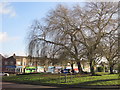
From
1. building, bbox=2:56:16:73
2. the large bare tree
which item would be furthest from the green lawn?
building, bbox=2:56:16:73

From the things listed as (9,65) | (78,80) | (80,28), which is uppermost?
(80,28)

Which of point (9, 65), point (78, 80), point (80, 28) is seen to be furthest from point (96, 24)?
point (9, 65)

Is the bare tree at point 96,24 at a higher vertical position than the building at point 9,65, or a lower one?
higher

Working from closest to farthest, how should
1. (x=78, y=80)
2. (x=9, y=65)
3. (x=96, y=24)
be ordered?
(x=78, y=80), (x=96, y=24), (x=9, y=65)

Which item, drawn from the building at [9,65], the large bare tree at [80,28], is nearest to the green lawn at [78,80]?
the large bare tree at [80,28]

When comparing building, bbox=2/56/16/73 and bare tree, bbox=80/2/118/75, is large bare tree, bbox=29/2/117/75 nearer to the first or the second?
bare tree, bbox=80/2/118/75

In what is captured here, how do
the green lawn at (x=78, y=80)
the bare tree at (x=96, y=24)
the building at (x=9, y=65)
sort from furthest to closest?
1. the building at (x=9, y=65)
2. the bare tree at (x=96, y=24)
3. the green lawn at (x=78, y=80)

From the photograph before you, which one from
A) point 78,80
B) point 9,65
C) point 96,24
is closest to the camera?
point 78,80

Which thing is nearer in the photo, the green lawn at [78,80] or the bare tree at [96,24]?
the green lawn at [78,80]

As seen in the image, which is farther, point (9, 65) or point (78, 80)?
point (9, 65)

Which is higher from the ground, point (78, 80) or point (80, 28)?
point (80, 28)

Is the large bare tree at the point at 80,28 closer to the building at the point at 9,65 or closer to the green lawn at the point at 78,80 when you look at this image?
the green lawn at the point at 78,80

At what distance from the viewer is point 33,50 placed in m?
28.1

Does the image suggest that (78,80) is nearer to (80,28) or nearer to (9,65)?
(80,28)
